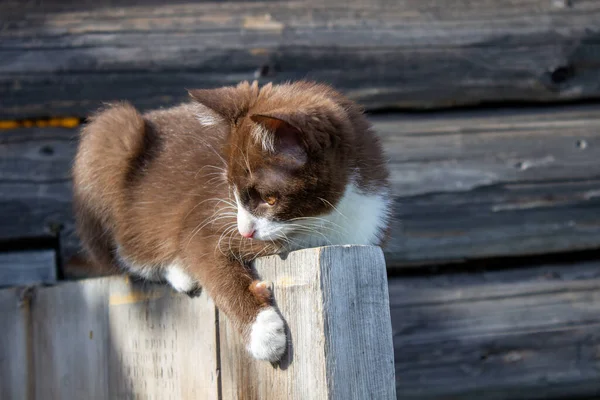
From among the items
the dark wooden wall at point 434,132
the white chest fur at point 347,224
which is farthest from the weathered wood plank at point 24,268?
the white chest fur at point 347,224

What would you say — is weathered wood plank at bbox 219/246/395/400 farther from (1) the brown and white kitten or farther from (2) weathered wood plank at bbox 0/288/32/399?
(2) weathered wood plank at bbox 0/288/32/399

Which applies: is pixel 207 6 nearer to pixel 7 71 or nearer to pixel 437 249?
pixel 7 71

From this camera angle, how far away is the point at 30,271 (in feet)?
10.2

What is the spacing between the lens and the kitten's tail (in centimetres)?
268

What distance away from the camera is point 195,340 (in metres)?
2.00

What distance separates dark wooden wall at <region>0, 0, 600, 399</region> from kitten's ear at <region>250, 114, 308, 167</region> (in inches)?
48.9

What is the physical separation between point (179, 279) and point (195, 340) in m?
0.33

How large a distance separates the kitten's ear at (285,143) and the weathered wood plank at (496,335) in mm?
1382

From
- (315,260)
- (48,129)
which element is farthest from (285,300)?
(48,129)

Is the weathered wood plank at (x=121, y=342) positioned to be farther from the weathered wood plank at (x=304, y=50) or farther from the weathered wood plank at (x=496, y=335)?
the weathered wood plank at (x=496, y=335)

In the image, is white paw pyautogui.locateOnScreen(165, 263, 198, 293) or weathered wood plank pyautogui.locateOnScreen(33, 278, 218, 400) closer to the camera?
weathered wood plank pyautogui.locateOnScreen(33, 278, 218, 400)

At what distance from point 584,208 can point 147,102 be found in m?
1.98

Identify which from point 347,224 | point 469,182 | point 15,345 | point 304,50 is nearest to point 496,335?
point 469,182

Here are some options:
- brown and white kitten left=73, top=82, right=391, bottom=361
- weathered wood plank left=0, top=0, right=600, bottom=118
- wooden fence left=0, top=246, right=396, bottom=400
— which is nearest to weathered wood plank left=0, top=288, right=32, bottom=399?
wooden fence left=0, top=246, right=396, bottom=400
